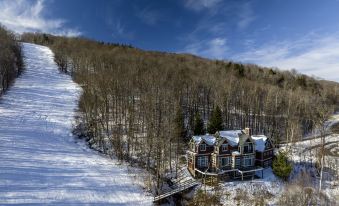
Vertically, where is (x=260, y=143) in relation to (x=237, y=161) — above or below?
above

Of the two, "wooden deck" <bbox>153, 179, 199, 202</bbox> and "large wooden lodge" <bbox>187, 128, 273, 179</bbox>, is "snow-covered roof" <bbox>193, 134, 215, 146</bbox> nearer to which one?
"large wooden lodge" <bbox>187, 128, 273, 179</bbox>

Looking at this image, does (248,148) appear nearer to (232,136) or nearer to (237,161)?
(237,161)

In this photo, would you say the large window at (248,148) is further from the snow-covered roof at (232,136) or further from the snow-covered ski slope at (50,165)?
the snow-covered ski slope at (50,165)

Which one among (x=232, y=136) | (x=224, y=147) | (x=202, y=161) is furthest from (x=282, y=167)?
(x=202, y=161)

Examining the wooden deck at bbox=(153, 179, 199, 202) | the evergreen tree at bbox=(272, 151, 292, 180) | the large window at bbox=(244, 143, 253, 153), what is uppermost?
the large window at bbox=(244, 143, 253, 153)

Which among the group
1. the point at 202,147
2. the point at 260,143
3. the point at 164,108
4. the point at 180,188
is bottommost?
the point at 180,188

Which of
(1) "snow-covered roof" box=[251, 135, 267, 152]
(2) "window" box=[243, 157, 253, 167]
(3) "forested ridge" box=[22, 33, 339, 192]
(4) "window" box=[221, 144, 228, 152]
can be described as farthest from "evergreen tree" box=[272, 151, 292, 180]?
(3) "forested ridge" box=[22, 33, 339, 192]

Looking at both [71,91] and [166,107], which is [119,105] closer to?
[166,107]
